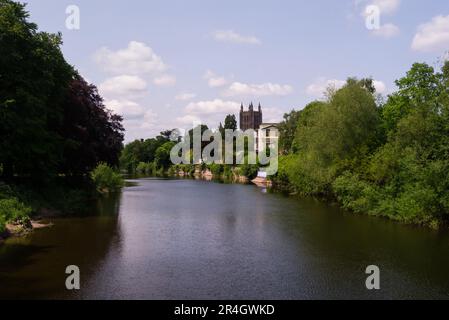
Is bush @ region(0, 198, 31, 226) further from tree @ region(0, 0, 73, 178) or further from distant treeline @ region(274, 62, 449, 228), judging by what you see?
distant treeline @ region(274, 62, 449, 228)

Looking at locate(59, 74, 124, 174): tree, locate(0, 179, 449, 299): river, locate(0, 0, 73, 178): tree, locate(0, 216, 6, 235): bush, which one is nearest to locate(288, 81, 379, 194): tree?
locate(0, 179, 449, 299): river

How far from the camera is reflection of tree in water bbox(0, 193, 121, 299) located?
1703 centimetres

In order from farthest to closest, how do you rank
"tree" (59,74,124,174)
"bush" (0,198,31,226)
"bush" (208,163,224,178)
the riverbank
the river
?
"bush" (208,163,224,178) < "tree" (59,74,124,174) < "bush" (0,198,31,226) < the riverbank < the river

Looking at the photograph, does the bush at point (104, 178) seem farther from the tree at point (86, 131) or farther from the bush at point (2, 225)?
the bush at point (2, 225)

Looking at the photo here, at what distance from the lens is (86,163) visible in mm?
46250

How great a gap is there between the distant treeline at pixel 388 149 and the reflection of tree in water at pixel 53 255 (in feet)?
70.8

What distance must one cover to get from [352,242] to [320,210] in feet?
50.2

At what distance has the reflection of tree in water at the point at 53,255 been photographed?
17031 millimetres

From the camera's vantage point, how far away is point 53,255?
22.2 m

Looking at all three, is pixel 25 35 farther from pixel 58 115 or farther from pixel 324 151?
pixel 324 151

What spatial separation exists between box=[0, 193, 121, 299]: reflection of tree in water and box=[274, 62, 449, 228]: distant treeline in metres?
21.6

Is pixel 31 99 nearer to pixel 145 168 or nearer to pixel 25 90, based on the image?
pixel 25 90

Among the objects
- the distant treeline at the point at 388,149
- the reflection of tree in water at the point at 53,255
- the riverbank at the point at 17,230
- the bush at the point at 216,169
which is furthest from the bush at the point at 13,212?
the bush at the point at 216,169

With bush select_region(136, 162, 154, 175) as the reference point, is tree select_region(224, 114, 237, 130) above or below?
above
